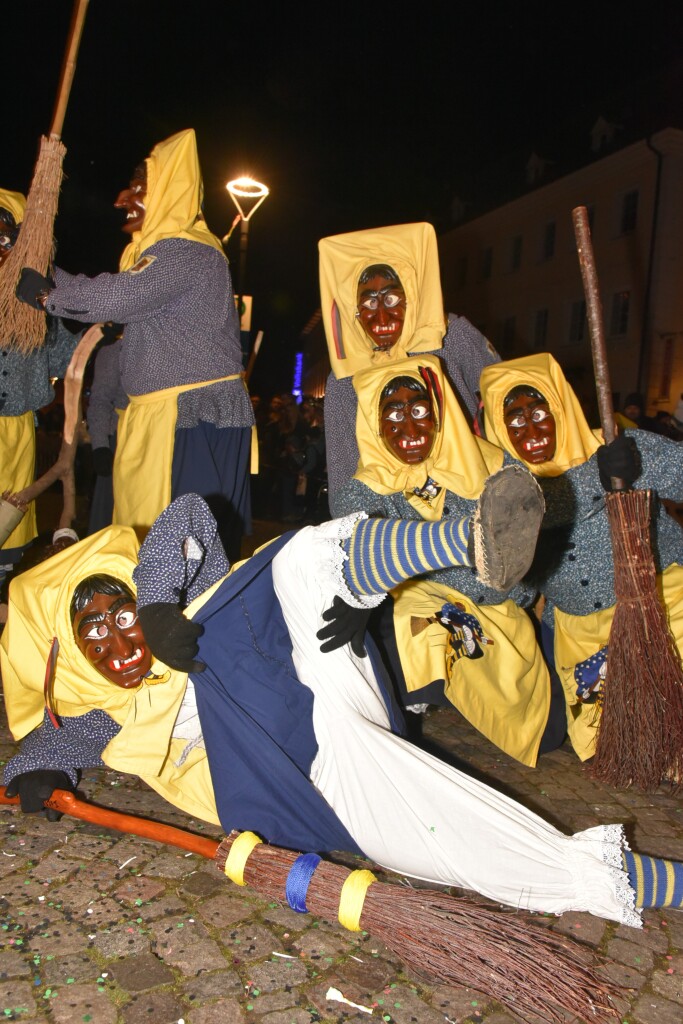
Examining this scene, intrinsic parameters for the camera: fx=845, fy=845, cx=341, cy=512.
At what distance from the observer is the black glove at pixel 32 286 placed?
373cm

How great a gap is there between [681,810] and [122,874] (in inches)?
82.5

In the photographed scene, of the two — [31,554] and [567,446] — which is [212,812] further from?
[31,554]

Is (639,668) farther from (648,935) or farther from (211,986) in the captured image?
(211,986)

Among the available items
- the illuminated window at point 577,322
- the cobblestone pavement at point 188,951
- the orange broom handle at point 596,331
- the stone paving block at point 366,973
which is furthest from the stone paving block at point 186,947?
the illuminated window at point 577,322

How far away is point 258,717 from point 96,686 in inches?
24.6

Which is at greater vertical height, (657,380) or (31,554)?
(657,380)

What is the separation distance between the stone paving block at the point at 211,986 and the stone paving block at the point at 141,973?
6 cm

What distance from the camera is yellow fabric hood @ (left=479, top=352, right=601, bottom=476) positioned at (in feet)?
12.1

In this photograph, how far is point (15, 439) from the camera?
434 cm

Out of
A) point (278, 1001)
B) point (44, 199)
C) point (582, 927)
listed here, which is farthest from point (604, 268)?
point (278, 1001)

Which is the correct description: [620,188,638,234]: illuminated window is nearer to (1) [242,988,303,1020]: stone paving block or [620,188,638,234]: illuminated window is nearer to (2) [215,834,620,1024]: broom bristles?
(2) [215,834,620,1024]: broom bristles

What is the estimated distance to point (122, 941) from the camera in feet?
7.55

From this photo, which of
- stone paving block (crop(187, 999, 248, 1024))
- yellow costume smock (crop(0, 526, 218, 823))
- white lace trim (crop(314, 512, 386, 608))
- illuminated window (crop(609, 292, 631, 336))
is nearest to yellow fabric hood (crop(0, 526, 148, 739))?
yellow costume smock (crop(0, 526, 218, 823))

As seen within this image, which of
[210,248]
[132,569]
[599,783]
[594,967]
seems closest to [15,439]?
[210,248]
